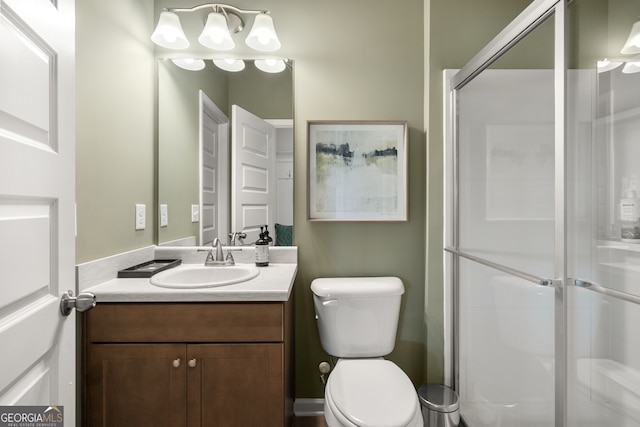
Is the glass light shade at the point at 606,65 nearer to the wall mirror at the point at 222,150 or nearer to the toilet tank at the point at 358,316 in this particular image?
the toilet tank at the point at 358,316

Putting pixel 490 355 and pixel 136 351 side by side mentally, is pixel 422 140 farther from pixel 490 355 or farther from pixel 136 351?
pixel 136 351

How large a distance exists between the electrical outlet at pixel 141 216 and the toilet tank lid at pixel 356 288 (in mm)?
924

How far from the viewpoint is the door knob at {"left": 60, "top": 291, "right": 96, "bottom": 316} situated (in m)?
0.81

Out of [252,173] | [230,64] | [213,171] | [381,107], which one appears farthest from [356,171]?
[230,64]

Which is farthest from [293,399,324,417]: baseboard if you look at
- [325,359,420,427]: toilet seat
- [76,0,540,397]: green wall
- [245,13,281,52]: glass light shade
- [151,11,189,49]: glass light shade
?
[151,11,189,49]: glass light shade

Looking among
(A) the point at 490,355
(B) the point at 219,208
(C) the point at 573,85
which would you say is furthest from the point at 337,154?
(A) the point at 490,355

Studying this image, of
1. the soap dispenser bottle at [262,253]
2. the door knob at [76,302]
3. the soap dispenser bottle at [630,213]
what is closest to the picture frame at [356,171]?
the soap dispenser bottle at [262,253]

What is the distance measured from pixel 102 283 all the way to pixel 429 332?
1.60 m

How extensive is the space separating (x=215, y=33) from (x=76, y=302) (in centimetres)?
144

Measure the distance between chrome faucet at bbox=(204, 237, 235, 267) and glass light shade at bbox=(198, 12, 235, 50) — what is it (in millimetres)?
1047

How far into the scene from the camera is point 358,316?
1.56 metres

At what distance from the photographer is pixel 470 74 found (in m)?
1.49

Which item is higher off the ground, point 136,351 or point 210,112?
point 210,112

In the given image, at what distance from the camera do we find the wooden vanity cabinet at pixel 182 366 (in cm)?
116
